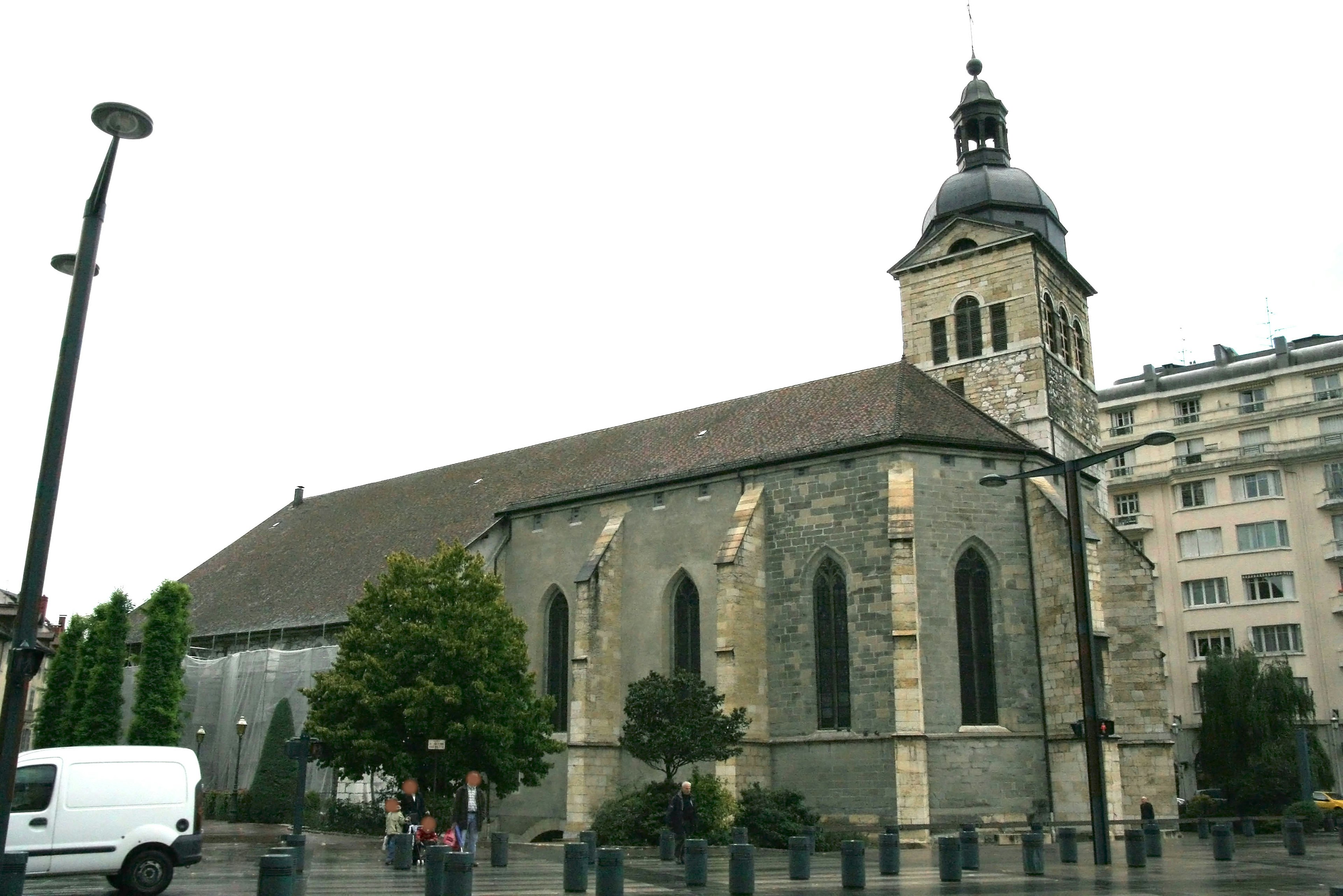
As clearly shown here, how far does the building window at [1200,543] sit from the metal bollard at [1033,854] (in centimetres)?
4307

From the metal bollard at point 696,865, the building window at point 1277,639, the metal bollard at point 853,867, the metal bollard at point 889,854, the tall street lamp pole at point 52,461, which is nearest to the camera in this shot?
the tall street lamp pole at point 52,461

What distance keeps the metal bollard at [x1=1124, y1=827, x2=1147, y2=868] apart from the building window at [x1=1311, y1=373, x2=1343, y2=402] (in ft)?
145

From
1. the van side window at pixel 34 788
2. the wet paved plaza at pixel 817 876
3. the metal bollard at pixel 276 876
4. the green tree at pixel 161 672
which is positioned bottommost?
the wet paved plaza at pixel 817 876

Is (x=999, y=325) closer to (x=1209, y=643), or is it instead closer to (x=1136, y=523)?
(x=1209, y=643)

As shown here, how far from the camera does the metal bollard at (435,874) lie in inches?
513

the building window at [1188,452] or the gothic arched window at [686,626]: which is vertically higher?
the building window at [1188,452]

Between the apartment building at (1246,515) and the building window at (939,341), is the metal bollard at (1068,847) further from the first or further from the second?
the apartment building at (1246,515)

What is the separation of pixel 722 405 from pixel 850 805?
14270 mm

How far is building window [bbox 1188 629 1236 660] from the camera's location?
5312 centimetres

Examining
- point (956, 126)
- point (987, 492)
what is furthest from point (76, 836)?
point (956, 126)

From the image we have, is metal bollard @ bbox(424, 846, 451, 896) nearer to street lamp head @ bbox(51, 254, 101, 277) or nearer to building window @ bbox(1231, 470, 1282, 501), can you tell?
street lamp head @ bbox(51, 254, 101, 277)

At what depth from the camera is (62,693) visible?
39531mm

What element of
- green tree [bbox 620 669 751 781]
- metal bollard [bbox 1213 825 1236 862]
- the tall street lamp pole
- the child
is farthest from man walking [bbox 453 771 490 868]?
metal bollard [bbox 1213 825 1236 862]

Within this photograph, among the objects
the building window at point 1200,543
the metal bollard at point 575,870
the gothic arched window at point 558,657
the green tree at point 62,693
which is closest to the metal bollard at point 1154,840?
the metal bollard at point 575,870
